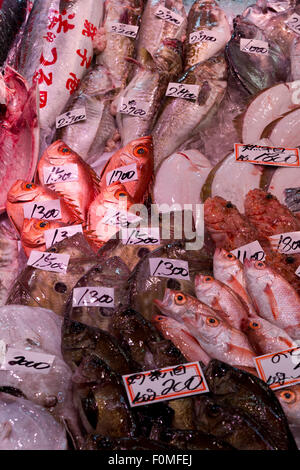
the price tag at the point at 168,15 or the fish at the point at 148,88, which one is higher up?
the price tag at the point at 168,15

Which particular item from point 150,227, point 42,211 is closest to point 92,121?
point 42,211

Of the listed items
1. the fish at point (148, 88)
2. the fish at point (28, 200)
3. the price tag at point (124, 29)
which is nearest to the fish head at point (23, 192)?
the fish at point (28, 200)

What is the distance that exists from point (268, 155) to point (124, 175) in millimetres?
926

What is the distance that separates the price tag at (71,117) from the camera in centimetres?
350

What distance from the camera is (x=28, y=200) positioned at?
9.58 ft

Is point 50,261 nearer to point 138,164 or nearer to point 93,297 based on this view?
point 93,297

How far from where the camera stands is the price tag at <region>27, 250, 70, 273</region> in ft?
8.10

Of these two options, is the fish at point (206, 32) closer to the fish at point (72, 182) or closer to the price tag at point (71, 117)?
the price tag at point (71, 117)

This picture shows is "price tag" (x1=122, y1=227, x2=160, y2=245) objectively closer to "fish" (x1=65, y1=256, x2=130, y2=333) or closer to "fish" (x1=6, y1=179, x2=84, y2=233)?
"fish" (x1=65, y1=256, x2=130, y2=333)

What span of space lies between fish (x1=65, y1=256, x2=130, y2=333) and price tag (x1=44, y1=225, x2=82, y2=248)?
10.4 inches

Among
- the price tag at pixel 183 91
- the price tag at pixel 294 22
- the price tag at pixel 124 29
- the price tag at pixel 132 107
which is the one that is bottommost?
the price tag at pixel 132 107

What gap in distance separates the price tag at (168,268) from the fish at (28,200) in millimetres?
746

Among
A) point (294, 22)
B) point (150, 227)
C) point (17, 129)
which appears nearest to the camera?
point (150, 227)

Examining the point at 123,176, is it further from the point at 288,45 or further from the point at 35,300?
the point at 288,45
